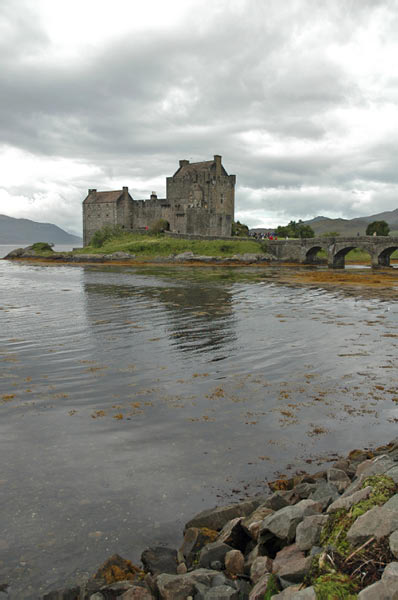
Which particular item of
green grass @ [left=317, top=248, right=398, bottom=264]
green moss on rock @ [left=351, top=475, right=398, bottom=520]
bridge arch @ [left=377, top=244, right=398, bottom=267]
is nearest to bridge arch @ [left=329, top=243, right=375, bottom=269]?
bridge arch @ [left=377, top=244, right=398, bottom=267]

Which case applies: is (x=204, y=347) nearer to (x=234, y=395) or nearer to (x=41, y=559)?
(x=234, y=395)

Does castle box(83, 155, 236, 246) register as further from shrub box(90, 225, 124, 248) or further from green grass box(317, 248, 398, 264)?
green grass box(317, 248, 398, 264)

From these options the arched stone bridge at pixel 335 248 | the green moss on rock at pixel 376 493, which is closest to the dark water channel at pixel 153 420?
the green moss on rock at pixel 376 493

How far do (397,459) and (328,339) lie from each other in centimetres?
1145

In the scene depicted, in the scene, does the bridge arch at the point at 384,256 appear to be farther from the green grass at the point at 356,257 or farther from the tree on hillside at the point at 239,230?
the tree on hillside at the point at 239,230

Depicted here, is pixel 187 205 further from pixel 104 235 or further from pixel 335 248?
pixel 335 248

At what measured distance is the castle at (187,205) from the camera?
3452 inches

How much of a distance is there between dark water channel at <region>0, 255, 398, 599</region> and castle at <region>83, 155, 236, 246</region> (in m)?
69.2

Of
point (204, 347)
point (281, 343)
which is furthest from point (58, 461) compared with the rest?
point (281, 343)

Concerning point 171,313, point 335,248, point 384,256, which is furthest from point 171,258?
point 171,313

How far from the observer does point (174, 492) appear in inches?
257

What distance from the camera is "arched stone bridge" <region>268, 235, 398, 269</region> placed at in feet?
218

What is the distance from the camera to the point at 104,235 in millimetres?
92250

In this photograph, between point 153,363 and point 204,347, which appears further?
point 204,347
